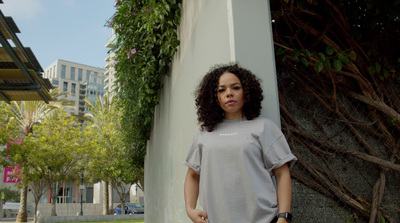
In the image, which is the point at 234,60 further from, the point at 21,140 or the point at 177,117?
the point at 21,140

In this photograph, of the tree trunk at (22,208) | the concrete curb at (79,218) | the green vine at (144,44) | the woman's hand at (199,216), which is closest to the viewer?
the woman's hand at (199,216)

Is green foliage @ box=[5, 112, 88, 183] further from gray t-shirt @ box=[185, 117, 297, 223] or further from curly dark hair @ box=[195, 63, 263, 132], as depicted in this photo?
gray t-shirt @ box=[185, 117, 297, 223]

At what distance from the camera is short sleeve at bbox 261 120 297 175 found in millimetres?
1727

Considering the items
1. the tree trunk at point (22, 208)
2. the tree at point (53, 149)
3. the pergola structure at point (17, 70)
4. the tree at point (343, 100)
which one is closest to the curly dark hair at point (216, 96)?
the tree at point (343, 100)

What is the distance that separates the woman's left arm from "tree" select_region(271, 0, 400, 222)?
4.29ft

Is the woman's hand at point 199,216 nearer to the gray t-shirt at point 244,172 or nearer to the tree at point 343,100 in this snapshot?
the gray t-shirt at point 244,172

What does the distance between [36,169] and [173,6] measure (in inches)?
851

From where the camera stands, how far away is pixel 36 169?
22531 mm

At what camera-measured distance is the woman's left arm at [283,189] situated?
1.68m

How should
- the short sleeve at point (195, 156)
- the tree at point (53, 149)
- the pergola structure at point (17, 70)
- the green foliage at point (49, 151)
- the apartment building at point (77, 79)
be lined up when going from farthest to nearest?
the apartment building at point (77, 79) < the tree at point (53, 149) < the green foliage at point (49, 151) < the pergola structure at point (17, 70) < the short sleeve at point (195, 156)

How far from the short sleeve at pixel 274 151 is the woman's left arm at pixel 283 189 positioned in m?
0.04

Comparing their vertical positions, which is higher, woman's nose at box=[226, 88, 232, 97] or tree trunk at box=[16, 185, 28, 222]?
woman's nose at box=[226, 88, 232, 97]

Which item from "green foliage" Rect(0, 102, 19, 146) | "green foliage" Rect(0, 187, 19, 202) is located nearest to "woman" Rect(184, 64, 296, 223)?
"green foliage" Rect(0, 102, 19, 146)

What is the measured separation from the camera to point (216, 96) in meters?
2.00
